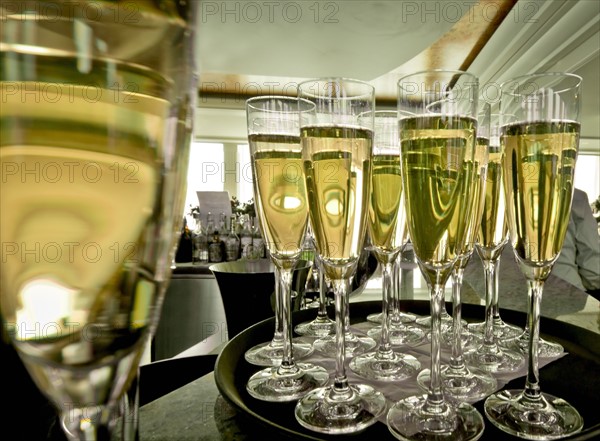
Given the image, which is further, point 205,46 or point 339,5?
point 205,46

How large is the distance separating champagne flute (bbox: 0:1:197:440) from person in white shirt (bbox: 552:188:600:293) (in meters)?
2.64

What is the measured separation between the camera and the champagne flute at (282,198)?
684mm

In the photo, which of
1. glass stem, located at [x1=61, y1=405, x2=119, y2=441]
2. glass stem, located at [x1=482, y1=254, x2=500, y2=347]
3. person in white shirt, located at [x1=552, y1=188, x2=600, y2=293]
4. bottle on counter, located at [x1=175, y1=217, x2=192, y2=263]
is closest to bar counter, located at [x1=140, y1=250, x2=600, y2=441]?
glass stem, located at [x1=482, y1=254, x2=500, y2=347]

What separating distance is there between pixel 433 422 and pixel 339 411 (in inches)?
4.1

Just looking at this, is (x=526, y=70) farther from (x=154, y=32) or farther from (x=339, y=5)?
(x=154, y=32)

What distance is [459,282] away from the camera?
29.8 inches

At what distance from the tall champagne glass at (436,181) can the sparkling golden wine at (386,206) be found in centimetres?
19

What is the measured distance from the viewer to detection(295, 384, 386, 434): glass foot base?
0.49m

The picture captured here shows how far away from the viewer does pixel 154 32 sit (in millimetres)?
121

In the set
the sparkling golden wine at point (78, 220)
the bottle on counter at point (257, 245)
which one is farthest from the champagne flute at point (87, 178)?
the bottle on counter at point (257, 245)

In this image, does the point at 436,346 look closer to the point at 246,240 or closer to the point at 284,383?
the point at 284,383

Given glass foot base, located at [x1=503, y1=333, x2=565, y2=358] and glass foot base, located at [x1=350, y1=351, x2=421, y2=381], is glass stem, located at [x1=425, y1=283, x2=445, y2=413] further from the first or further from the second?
glass foot base, located at [x1=503, y1=333, x2=565, y2=358]

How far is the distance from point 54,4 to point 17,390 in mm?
401

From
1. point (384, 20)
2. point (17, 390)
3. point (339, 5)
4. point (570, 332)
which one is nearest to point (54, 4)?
point (17, 390)
